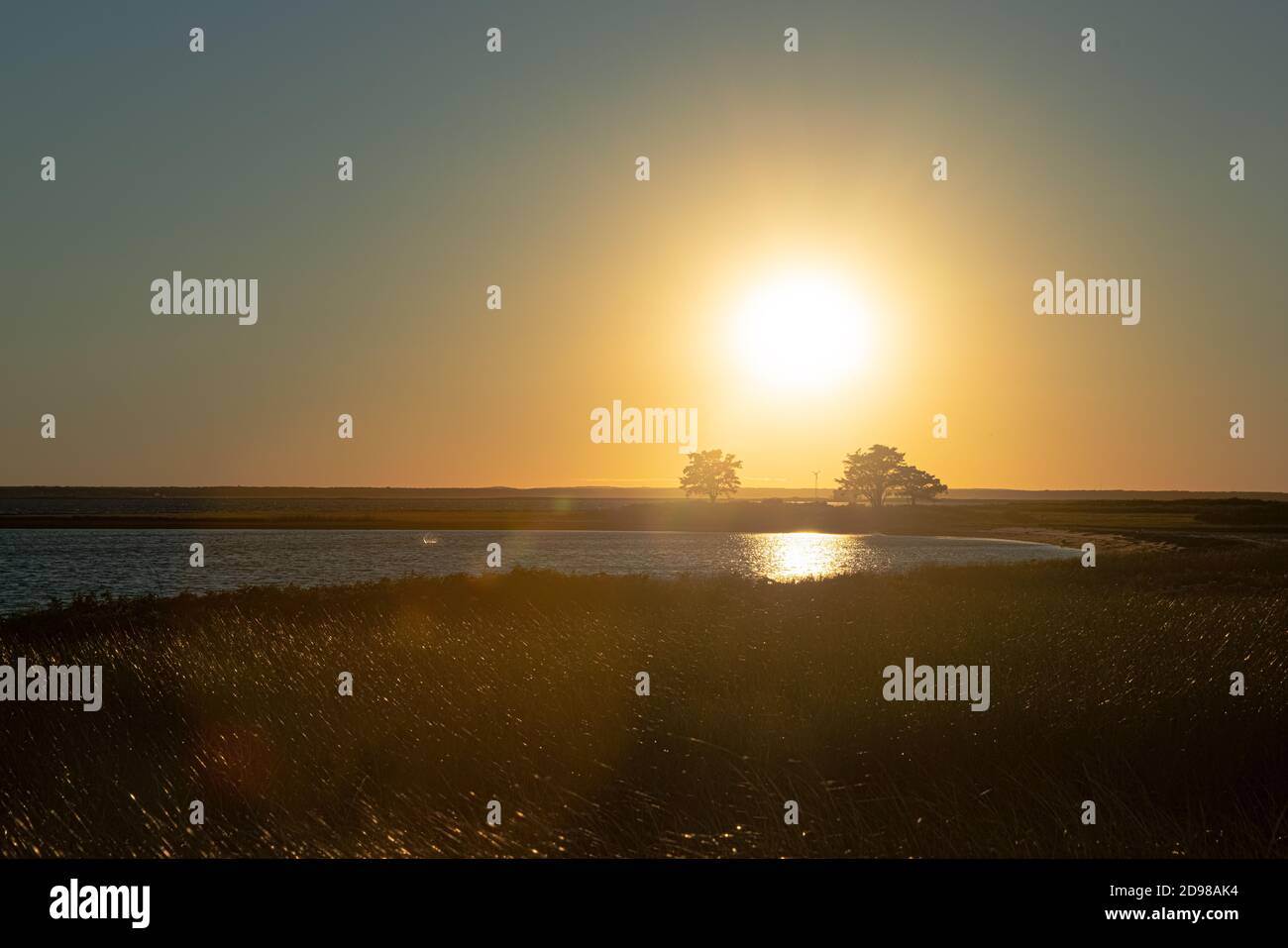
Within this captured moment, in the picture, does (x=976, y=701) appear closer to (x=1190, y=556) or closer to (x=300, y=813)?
(x=300, y=813)

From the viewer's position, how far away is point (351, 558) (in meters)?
74.5

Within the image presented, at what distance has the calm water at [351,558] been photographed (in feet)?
177

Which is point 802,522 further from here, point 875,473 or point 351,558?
point 351,558

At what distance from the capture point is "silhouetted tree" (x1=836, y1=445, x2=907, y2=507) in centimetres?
18650

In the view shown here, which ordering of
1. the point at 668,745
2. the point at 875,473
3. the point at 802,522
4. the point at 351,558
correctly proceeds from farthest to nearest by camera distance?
the point at 875,473 → the point at 802,522 → the point at 351,558 → the point at 668,745

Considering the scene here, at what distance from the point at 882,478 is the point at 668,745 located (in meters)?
183

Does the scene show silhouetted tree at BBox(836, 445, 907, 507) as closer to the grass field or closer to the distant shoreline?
the distant shoreline

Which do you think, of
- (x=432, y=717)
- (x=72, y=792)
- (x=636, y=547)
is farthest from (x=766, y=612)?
(x=636, y=547)
